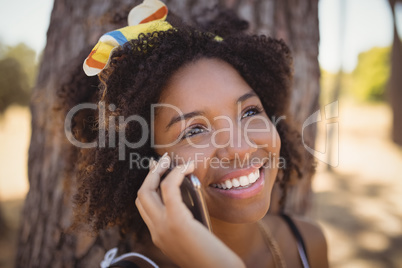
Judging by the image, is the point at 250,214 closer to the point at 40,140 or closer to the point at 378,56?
the point at 40,140

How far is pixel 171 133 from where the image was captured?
157 cm

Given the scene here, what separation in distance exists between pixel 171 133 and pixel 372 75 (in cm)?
2343

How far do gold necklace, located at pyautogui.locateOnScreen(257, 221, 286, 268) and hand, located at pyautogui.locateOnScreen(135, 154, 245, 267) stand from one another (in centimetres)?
97

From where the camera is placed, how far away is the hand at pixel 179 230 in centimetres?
114

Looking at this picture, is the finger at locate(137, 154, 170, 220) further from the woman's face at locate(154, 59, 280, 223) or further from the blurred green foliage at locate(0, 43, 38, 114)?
the blurred green foliage at locate(0, 43, 38, 114)

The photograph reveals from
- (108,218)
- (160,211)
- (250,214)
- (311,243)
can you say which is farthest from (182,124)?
(311,243)

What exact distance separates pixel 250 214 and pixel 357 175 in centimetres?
817

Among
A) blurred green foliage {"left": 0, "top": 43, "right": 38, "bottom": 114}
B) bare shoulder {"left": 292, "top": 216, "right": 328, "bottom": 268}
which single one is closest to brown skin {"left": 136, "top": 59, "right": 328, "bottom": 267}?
bare shoulder {"left": 292, "top": 216, "right": 328, "bottom": 268}

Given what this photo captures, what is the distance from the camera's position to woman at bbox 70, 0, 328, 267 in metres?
1.51

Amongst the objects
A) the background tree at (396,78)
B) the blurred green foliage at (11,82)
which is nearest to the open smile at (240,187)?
the background tree at (396,78)

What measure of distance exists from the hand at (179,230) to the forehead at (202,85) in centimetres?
35

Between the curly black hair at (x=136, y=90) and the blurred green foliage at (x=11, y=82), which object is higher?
the blurred green foliage at (x=11, y=82)

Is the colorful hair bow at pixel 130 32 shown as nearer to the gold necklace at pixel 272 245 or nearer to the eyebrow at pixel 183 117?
the eyebrow at pixel 183 117

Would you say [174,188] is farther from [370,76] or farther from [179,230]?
[370,76]
